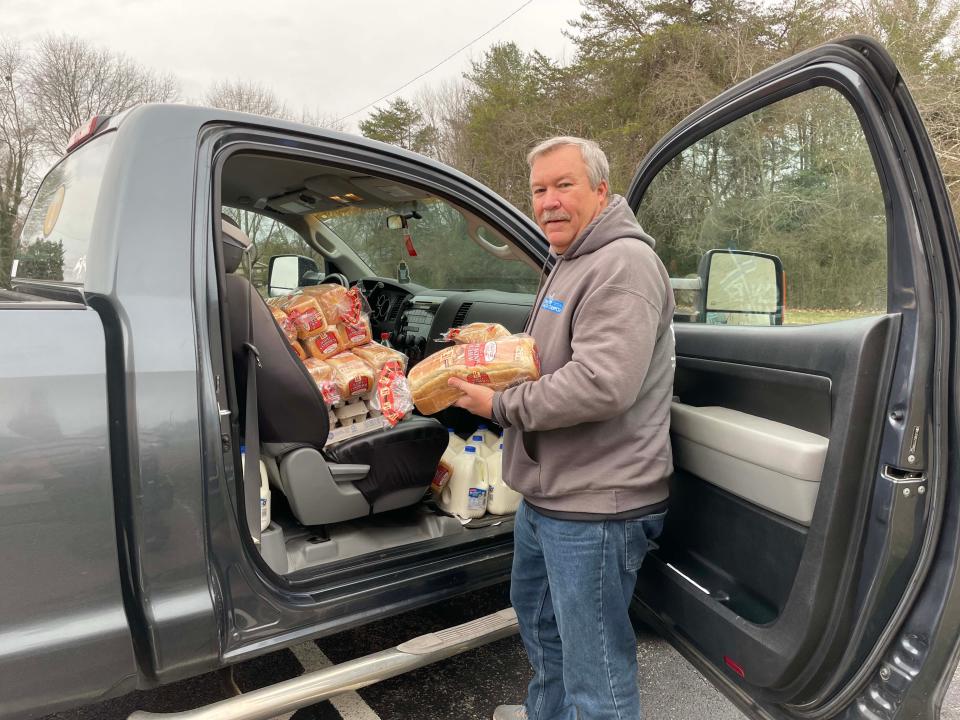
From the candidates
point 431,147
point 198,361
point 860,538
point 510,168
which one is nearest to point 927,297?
point 860,538

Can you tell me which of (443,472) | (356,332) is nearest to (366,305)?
(356,332)

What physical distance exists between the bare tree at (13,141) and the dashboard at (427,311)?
122 inches

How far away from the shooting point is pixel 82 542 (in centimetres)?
137

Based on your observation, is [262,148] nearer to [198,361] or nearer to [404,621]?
[198,361]

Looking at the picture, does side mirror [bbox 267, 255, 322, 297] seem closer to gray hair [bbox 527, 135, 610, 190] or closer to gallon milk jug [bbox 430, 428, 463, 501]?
gallon milk jug [bbox 430, 428, 463, 501]

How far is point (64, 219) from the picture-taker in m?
1.86

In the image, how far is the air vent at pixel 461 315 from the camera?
344 centimetres

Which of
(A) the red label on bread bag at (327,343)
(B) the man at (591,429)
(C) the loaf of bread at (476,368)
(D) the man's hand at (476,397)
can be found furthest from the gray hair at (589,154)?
(A) the red label on bread bag at (327,343)

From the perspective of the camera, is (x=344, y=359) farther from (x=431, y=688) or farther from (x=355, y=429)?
(x=431, y=688)

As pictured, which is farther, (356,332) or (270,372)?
(356,332)

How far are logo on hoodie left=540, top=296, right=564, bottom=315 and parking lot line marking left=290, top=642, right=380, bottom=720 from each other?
4.23 ft

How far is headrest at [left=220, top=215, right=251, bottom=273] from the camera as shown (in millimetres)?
1890

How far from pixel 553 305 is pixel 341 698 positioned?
159 centimetres

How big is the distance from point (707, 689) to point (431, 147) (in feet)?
69.0
